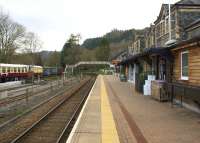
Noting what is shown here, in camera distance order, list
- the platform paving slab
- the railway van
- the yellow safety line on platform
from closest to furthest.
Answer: the yellow safety line on platform, the platform paving slab, the railway van

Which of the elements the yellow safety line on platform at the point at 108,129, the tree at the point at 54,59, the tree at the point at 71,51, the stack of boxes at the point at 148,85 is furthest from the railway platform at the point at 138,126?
the tree at the point at 54,59

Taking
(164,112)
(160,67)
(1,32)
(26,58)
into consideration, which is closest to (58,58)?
(26,58)

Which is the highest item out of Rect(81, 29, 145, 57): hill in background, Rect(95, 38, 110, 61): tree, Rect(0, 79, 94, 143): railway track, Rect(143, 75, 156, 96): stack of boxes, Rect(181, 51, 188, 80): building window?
Rect(81, 29, 145, 57): hill in background

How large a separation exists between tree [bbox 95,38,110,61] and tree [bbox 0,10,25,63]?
68760 mm

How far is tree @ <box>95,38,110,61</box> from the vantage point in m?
138

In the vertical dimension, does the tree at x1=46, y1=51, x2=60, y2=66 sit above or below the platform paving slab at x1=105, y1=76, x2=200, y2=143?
above

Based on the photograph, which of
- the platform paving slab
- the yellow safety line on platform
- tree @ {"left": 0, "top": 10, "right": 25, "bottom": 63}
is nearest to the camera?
the yellow safety line on platform

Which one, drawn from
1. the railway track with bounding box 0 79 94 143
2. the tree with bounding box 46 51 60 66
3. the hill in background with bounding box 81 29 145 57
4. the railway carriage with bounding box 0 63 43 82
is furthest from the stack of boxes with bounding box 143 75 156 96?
the hill in background with bounding box 81 29 145 57

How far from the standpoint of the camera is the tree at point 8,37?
64.2m

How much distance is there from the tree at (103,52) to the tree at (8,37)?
68.8m

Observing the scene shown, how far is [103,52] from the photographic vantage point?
457ft

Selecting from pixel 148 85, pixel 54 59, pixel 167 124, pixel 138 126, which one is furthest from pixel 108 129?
pixel 54 59

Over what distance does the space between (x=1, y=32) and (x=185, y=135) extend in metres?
58.7

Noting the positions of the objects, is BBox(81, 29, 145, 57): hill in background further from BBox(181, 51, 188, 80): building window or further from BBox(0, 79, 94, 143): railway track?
BBox(0, 79, 94, 143): railway track
